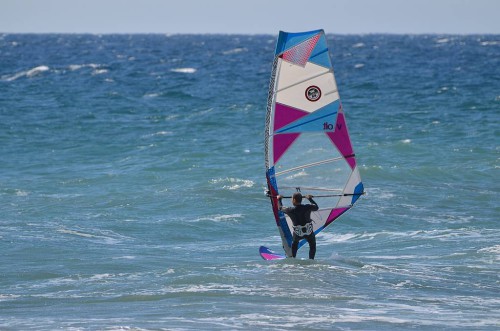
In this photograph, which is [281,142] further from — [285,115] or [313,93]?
[313,93]

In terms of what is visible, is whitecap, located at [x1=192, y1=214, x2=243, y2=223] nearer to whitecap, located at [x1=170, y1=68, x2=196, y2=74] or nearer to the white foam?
the white foam

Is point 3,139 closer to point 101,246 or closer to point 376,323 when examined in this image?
point 101,246

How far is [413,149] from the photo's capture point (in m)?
27.3

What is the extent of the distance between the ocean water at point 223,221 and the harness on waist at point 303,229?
456mm

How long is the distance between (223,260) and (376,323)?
484 centimetres

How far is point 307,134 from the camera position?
46.6 feet

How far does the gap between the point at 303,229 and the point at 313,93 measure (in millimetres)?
1924

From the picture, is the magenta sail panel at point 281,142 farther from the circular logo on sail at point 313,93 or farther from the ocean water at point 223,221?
the ocean water at point 223,221

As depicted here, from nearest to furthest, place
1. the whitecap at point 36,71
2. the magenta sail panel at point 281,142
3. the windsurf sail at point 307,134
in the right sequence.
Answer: the windsurf sail at point 307,134
the magenta sail panel at point 281,142
the whitecap at point 36,71

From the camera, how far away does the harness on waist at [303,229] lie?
13945 mm

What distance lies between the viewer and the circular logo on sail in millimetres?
13898

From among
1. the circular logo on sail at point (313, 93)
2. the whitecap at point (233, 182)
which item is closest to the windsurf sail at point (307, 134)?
the circular logo on sail at point (313, 93)

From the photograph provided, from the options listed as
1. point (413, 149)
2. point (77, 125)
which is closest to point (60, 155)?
point (77, 125)

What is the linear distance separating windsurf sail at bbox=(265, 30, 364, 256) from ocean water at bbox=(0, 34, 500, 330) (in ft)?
3.10
